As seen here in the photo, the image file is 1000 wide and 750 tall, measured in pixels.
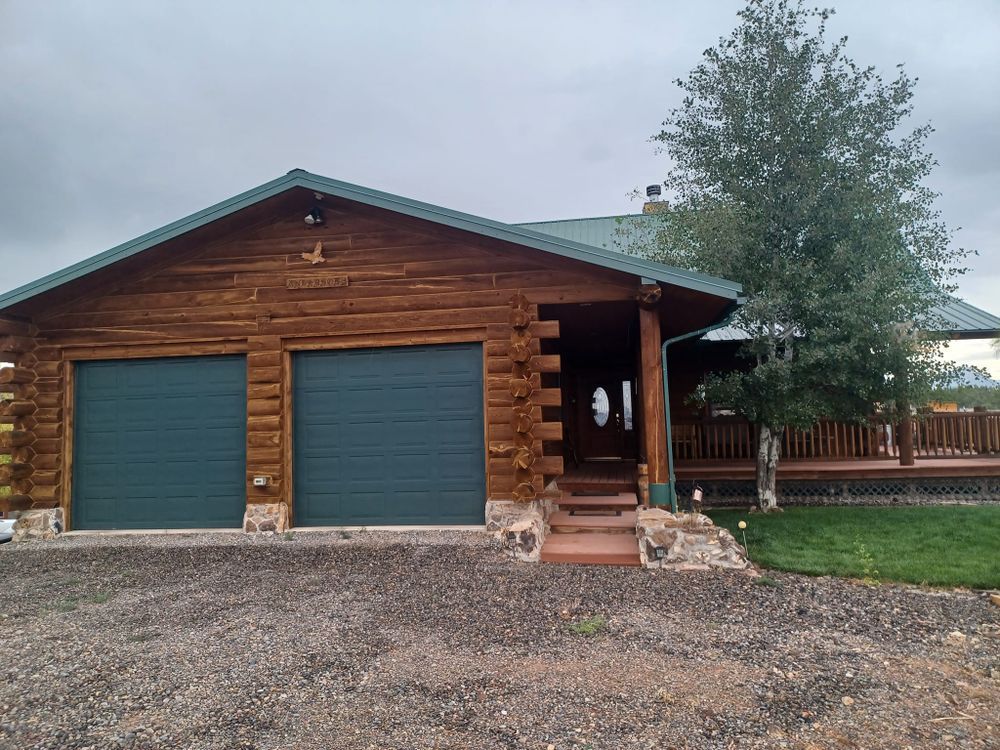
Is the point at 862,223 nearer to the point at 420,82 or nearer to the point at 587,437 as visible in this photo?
the point at 587,437

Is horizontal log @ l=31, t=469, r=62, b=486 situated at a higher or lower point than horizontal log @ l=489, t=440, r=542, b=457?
lower

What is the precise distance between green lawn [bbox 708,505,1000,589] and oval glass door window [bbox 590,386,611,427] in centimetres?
419

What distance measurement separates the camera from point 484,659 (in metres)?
3.71

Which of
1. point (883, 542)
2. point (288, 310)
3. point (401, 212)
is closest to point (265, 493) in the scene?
point (288, 310)

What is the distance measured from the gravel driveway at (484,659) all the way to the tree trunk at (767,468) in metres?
4.21

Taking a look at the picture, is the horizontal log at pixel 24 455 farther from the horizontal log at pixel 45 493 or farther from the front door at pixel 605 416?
the front door at pixel 605 416

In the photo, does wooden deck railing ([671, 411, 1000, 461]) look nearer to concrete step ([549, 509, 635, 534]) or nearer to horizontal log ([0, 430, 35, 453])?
concrete step ([549, 509, 635, 534])

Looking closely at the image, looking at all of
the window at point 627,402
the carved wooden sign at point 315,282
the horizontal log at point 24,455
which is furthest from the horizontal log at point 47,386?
the window at point 627,402

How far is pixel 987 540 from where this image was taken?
6730mm

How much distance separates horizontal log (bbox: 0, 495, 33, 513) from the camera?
7.57m

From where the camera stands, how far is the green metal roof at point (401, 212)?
619 cm

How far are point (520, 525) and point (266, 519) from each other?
11.0ft

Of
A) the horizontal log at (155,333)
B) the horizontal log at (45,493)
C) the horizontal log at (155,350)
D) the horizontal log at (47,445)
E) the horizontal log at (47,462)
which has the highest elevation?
the horizontal log at (155,333)

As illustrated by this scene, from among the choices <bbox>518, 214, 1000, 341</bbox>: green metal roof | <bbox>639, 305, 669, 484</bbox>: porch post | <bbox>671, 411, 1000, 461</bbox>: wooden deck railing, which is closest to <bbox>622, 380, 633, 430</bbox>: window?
<bbox>671, 411, 1000, 461</bbox>: wooden deck railing
